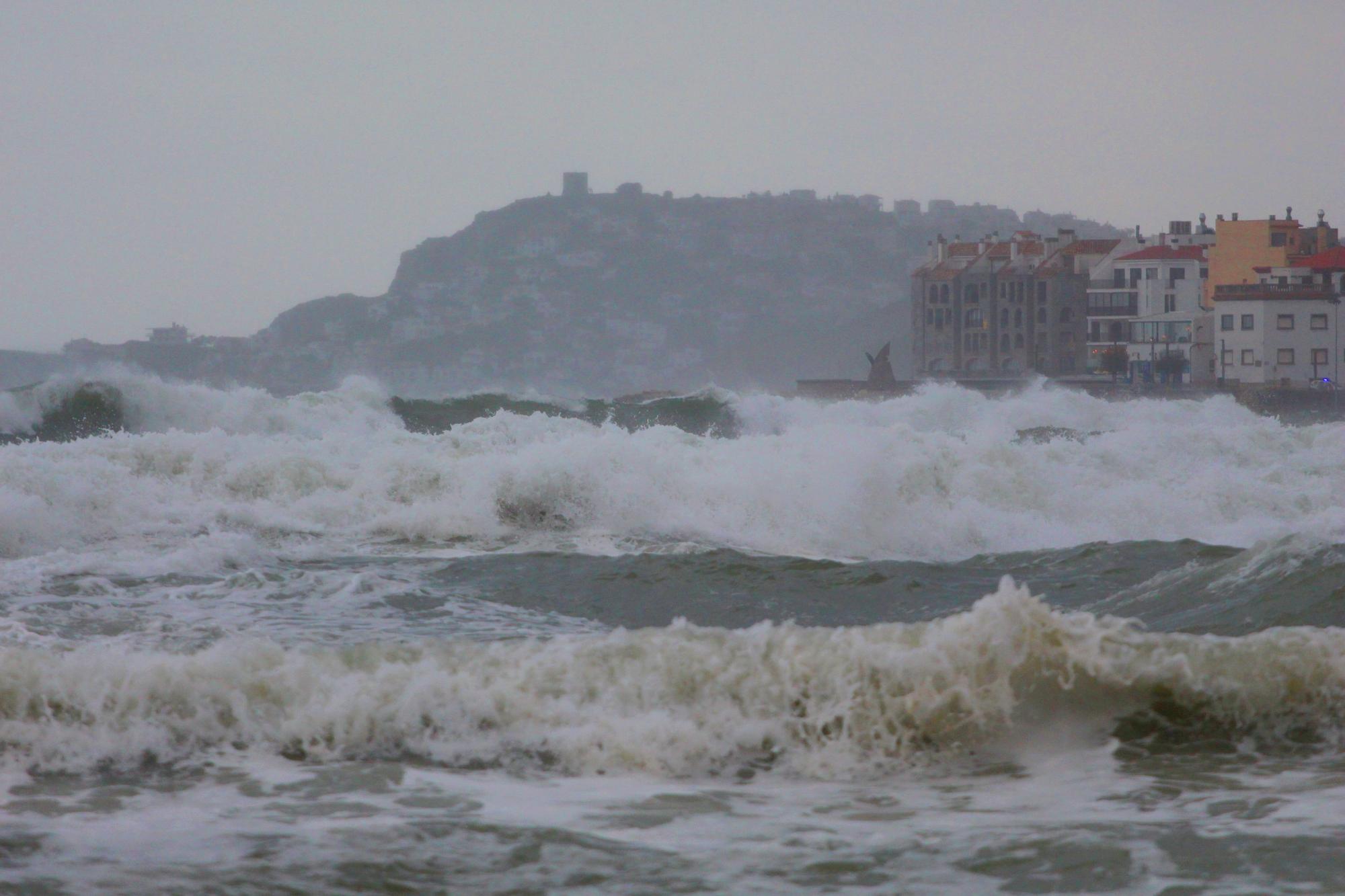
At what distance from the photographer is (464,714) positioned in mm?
5574

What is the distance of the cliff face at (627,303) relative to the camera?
155750mm

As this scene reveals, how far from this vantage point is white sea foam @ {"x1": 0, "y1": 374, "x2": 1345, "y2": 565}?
1230cm

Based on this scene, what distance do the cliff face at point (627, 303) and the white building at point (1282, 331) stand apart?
8731 cm

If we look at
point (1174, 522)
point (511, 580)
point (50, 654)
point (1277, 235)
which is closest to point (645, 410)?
point (1174, 522)

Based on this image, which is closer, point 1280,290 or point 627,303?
point 1280,290

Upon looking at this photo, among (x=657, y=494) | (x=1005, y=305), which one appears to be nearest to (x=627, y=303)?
(x=1005, y=305)

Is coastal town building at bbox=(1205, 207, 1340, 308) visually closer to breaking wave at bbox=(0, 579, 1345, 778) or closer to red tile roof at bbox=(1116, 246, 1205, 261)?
red tile roof at bbox=(1116, 246, 1205, 261)

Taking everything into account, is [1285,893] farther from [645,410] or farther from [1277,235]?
[1277,235]

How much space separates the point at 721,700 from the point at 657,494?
7965mm

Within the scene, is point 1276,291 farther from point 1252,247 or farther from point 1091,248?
point 1091,248

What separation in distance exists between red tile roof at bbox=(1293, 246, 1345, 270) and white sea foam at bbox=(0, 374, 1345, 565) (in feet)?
164

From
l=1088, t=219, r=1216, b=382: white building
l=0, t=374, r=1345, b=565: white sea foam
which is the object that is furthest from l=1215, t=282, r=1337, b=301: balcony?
l=0, t=374, r=1345, b=565: white sea foam

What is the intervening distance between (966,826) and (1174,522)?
390 inches

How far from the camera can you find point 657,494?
1355 centimetres
